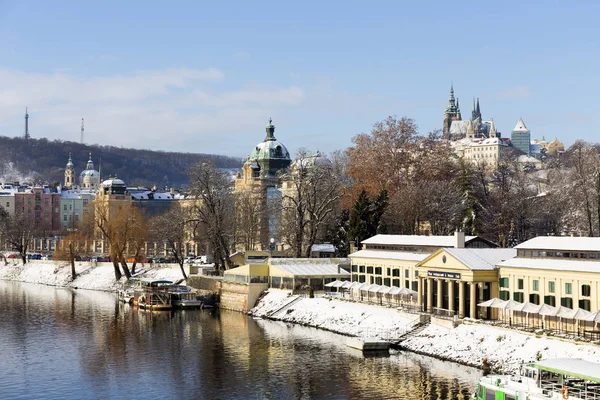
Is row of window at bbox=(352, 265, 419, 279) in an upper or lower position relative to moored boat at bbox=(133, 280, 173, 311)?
upper

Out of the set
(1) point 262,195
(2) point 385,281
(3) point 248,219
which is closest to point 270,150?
(1) point 262,195

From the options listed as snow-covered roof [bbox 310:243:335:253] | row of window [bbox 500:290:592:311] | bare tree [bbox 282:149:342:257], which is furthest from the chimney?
snow-covered roof [bbox 310:243:335:253]

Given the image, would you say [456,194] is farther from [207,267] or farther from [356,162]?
[207,267]

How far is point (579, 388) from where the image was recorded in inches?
1634

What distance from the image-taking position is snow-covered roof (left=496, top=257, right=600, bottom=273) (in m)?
58.9

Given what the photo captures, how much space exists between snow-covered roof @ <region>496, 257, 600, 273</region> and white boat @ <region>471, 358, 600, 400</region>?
15309 mm

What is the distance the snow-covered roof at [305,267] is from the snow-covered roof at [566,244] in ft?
89.7

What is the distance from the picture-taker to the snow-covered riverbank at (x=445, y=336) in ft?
177

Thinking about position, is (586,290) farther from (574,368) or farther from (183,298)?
(183,298)

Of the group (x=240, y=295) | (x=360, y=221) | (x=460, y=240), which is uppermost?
(x=360, y=221)

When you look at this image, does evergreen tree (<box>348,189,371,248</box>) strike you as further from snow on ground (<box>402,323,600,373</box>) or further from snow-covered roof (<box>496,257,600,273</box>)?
snow on ground (<box>402,323,600,373</box>)

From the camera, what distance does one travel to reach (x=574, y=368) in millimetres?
42094

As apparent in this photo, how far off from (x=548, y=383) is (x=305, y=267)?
158 feet

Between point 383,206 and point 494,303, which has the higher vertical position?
point 383,206
